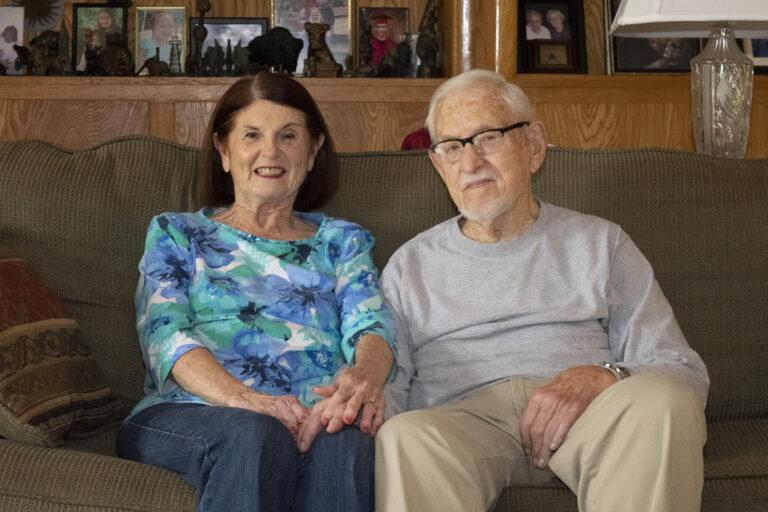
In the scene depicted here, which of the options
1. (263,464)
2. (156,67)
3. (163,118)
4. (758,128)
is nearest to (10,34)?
(156,67)

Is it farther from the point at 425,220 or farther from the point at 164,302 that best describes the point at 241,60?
the point at 164,302

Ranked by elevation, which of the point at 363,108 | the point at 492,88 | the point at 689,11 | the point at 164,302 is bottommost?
the point at 164,302

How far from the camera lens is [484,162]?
2141mm

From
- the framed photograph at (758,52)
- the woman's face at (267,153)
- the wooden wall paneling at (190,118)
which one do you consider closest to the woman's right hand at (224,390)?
the woman's face at (267,153)

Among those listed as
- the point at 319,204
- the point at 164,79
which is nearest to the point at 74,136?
the point at 164,79

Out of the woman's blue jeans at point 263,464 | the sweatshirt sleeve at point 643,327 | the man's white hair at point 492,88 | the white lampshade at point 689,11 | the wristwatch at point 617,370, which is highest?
the white lampshade at point 689,11

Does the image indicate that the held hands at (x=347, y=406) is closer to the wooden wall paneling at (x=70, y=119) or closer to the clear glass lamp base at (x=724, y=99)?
the clear glass lamp base at (x=724, y=99)

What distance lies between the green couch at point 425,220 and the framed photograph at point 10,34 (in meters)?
1.80

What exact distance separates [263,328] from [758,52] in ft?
9.20

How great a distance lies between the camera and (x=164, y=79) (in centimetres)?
374

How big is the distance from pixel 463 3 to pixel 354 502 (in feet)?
8.03

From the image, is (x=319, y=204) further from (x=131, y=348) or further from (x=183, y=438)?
(x=183, y=438)

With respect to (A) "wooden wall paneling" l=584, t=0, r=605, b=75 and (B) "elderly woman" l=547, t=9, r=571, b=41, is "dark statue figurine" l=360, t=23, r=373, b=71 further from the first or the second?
(A) "wooden wall paneling" l=584, t=0, r=605, b=75

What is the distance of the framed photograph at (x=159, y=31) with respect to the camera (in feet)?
13.3
